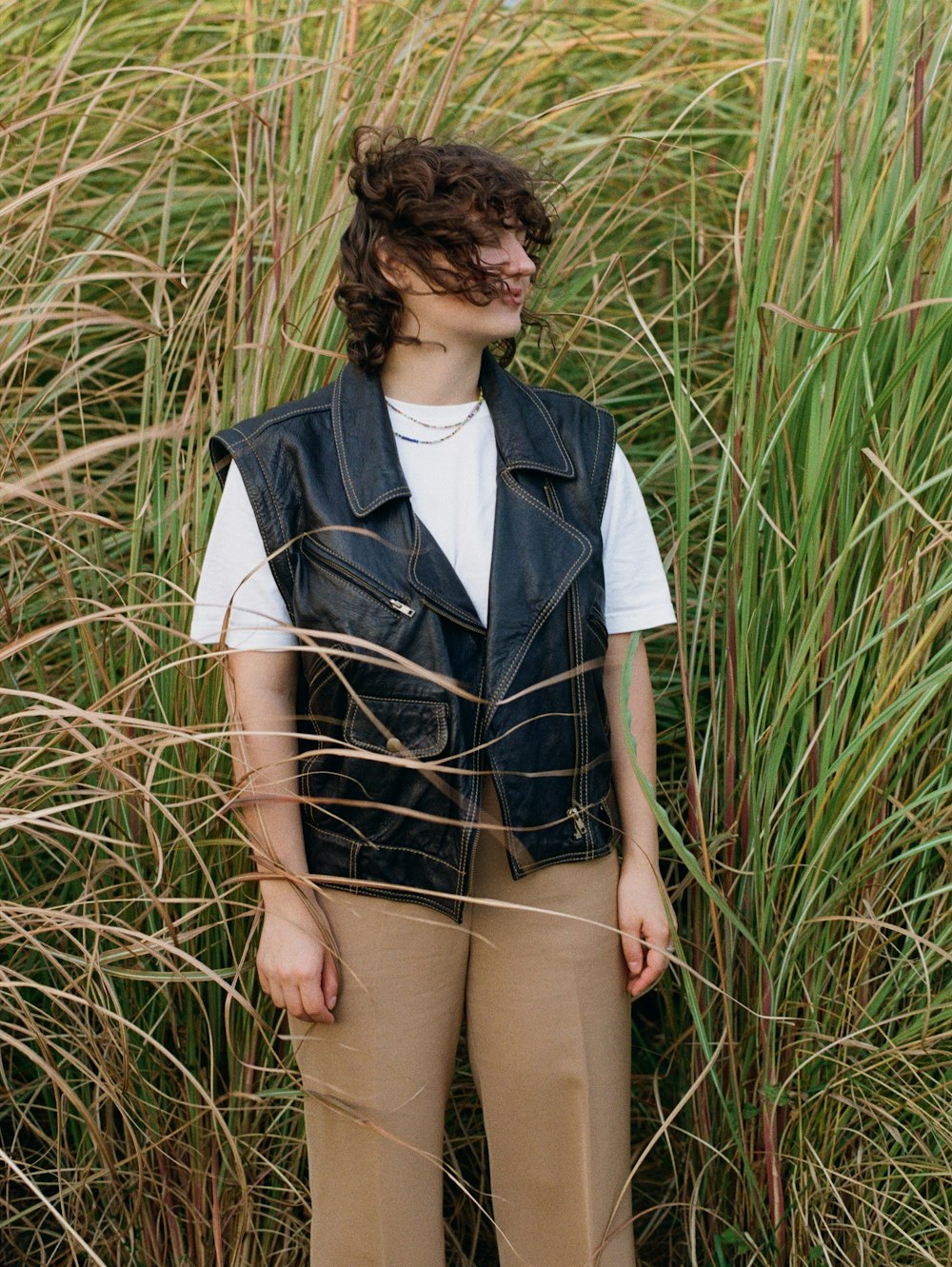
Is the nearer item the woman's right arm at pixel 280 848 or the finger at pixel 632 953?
the woman's right arm at pixel 280 848

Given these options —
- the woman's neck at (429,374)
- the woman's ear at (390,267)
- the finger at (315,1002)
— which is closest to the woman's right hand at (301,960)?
the finger at (315,1002)

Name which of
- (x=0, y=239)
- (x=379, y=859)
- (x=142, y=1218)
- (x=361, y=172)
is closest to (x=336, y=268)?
(x=361, y=172)

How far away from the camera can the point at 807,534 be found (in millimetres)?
1751

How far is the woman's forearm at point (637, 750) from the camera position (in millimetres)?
1776

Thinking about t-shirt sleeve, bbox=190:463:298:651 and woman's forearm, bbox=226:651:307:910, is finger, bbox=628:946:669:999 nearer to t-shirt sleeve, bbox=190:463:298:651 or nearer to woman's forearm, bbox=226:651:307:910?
woman's forearm, bbox=226:651:307:910

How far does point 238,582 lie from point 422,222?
0.50 meters

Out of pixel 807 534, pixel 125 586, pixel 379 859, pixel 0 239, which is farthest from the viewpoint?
pixel 125 586

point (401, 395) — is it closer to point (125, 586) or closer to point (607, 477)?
point (607, 477)

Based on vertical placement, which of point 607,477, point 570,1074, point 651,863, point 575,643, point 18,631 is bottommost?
point 570,1074

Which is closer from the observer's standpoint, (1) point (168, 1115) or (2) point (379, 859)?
(2) point (379, 859)

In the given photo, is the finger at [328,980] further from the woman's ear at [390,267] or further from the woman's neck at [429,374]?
the woman's ear at [390,267]

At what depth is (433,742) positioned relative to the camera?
1.58 m

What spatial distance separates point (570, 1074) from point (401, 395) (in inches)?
35.6

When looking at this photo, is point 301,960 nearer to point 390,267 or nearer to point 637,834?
point 637,834
